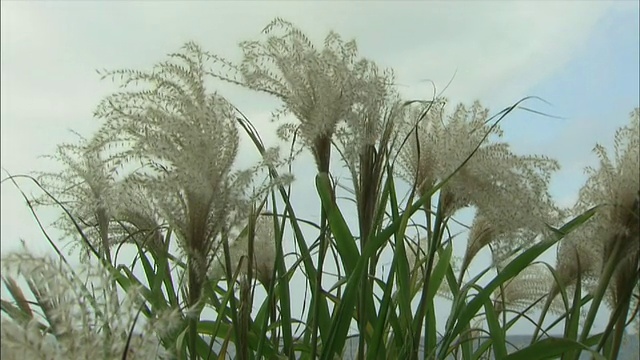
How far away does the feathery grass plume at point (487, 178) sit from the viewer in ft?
3.63

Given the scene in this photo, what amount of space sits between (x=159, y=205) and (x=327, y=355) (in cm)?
31

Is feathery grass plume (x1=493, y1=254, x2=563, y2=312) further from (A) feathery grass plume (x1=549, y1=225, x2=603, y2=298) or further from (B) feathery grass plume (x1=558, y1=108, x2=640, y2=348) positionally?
(B) feathery grass plume (x1=558, y1=108, x2=640, y2=348)

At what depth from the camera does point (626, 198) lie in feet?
3.46

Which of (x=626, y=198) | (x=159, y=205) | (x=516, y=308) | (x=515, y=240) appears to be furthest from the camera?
(x=516, y=308)

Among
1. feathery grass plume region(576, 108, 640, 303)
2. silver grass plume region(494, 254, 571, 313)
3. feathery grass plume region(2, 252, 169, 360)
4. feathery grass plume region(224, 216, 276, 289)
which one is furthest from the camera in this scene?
silver grass plume region(494, 254, 571, 313)

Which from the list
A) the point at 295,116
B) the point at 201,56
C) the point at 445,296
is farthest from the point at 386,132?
the point at 445,296

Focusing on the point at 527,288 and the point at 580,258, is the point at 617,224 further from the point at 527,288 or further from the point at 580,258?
the point at 527,288

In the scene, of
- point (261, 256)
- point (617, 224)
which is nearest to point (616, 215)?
point (617, 224)

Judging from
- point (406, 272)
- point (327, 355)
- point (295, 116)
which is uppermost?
point (295, 116)

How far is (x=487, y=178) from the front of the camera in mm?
1133

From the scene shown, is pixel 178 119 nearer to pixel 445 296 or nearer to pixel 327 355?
pixel 327 355

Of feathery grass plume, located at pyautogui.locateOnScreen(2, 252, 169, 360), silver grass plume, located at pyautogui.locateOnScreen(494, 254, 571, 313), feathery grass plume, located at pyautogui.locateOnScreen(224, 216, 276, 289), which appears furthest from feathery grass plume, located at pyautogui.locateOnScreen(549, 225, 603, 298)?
feathery grass plume, located at pyautogui.locateOnScreen(2, 252, 169, 360)

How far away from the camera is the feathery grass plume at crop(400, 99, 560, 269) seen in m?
1.11

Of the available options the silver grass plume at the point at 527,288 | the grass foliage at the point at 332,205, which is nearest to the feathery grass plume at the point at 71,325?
the grass foliage at the point at 332,205
